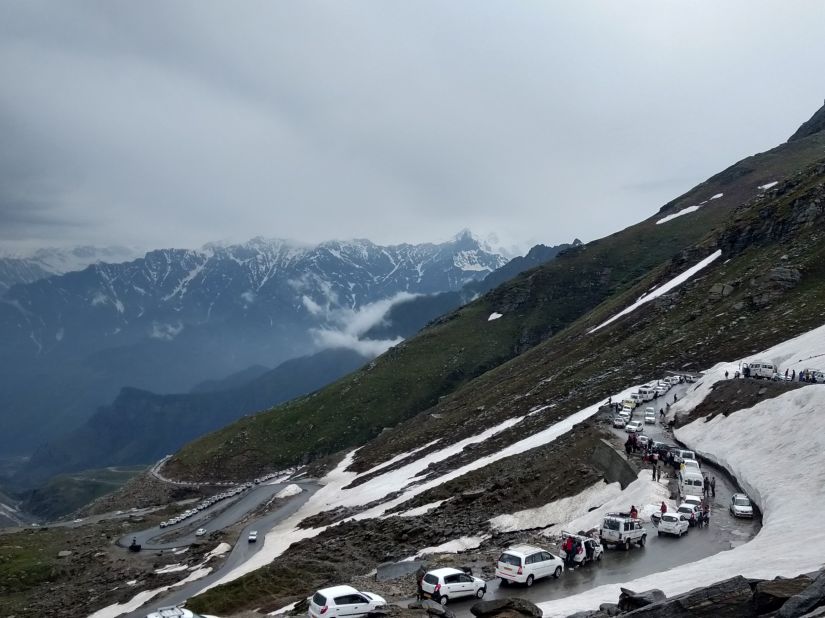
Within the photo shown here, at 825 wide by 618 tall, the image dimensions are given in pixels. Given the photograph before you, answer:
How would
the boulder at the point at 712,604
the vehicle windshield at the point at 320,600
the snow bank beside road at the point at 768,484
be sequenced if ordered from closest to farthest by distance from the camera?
the boulder at the point at 712,604 < the snow bank beside road at the point at 768,484 < the vehicle windshield at the point at 320,600

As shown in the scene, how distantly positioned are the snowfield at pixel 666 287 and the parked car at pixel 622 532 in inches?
2903

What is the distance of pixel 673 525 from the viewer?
91.2ft

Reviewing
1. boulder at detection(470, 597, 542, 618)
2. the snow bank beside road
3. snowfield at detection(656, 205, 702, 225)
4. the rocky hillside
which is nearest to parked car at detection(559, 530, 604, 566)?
the snow bank beside road

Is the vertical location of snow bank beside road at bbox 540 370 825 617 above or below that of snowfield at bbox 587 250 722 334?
below

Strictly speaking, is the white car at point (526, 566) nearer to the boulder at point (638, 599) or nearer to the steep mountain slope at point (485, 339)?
the boulder at point (638, 599)

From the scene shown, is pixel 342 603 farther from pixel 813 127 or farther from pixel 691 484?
pixel 813 127

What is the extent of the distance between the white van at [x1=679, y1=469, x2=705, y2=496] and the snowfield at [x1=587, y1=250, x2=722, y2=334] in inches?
2632

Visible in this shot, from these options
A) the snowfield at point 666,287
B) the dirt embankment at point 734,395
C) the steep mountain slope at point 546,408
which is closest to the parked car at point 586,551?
the steep mountain slope at point 546,408

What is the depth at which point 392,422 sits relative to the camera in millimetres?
129625

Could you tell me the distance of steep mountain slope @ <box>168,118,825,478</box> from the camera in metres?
126

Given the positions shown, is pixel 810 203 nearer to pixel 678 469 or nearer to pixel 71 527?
pixel 678 469

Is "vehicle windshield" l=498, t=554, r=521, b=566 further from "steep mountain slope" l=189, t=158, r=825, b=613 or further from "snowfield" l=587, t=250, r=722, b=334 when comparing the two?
"snowfield" l=587, t=250, r=722, b=334

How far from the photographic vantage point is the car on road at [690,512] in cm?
2876

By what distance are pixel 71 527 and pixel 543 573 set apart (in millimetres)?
92611
